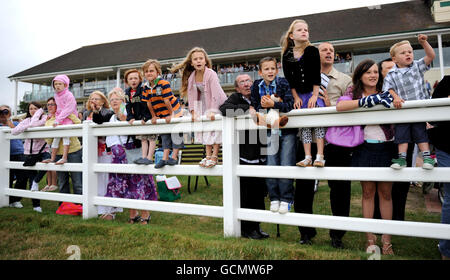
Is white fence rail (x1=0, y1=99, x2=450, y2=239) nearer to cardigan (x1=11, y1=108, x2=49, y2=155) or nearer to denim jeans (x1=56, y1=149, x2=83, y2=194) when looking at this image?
denim jeans (x1=56, y1=149, x2=83, y2=194)

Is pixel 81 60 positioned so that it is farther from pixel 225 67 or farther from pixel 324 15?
pixel 324 15

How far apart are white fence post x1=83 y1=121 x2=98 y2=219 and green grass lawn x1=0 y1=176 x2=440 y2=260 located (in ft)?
0.70

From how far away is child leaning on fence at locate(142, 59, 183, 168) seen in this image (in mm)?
4203

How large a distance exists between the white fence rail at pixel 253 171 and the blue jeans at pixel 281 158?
9.6 inches

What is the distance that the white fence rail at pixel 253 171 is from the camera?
2.47 metres

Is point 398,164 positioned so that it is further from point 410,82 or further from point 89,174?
point 89,174

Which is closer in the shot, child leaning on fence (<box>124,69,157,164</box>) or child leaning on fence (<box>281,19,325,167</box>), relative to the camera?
child leaning on fence (<box>281,19,325,167</box>)

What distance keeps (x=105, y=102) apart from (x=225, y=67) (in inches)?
849

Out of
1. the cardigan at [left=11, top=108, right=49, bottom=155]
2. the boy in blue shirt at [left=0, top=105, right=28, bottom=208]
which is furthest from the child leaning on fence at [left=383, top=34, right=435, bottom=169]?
the boy in blue shirt at [left=0, top=105, right=28, bottom=208]

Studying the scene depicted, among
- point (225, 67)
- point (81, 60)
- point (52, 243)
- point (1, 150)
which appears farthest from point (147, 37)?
point (52, 243)

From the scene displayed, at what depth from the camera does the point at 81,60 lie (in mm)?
32500

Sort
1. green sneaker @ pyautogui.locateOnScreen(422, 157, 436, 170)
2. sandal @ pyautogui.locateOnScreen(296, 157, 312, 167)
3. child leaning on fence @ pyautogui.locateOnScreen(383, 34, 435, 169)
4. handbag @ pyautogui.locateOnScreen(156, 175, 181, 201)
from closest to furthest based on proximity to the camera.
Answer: green sneaker @ pyautogui.locateOnScreen(422, 157, 436, 170) → child leaning on fence @ pyautogui.locateOnScreen(383, 34, 435, 169) → sandal @ pyautogui.locateOnScreen(296, 157, 312, 167) → handbag @ pyautogui.locateOnScreen(156, 175, 181, 201)

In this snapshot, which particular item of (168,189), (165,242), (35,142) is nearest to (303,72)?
(165,242)
